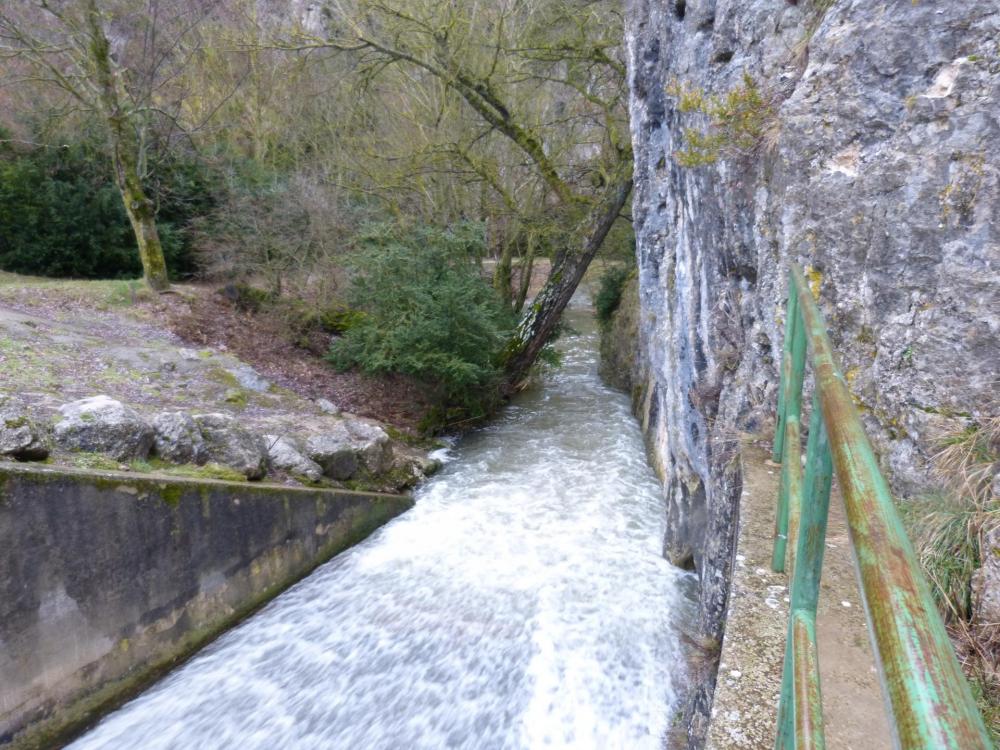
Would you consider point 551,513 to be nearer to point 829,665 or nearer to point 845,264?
point 845,264

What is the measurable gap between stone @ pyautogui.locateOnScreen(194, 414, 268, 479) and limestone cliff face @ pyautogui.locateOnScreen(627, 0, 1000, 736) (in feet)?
14.9

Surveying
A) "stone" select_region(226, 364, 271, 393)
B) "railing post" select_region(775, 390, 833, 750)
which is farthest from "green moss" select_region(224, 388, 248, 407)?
"railing post" select_region(775, 390, 833, 750)

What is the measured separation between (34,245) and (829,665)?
15862 millimetres

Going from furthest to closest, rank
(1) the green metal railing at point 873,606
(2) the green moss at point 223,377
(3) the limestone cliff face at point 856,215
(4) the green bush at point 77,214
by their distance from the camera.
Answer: (4) the green bush at point 77,214
(2) the green moss at point 223,377
(3) the limestone cliff face at point 856,215
(1) the green metal railing at point 873,606

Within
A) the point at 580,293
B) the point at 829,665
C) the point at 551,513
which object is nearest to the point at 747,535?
the point at 829,665

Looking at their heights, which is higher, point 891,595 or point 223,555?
point 891,595

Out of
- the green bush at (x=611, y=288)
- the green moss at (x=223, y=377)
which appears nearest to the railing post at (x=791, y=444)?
the green moss at (x=223, y=377)

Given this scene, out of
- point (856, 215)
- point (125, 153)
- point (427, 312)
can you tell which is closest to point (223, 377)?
point (427, 312)

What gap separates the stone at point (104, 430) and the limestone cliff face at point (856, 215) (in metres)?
4.99

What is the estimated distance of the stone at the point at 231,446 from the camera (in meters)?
6.51

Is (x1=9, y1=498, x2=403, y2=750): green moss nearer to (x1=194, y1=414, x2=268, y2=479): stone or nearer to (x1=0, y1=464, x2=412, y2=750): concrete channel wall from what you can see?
(x1=0, y1=464, x2=412, y2=750): concrete channel wall

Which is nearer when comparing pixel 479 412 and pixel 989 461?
pixel 989 461

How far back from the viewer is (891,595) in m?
0.64

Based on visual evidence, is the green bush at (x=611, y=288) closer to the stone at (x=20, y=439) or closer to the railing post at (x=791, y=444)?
the stone at (x=20, y=439)
